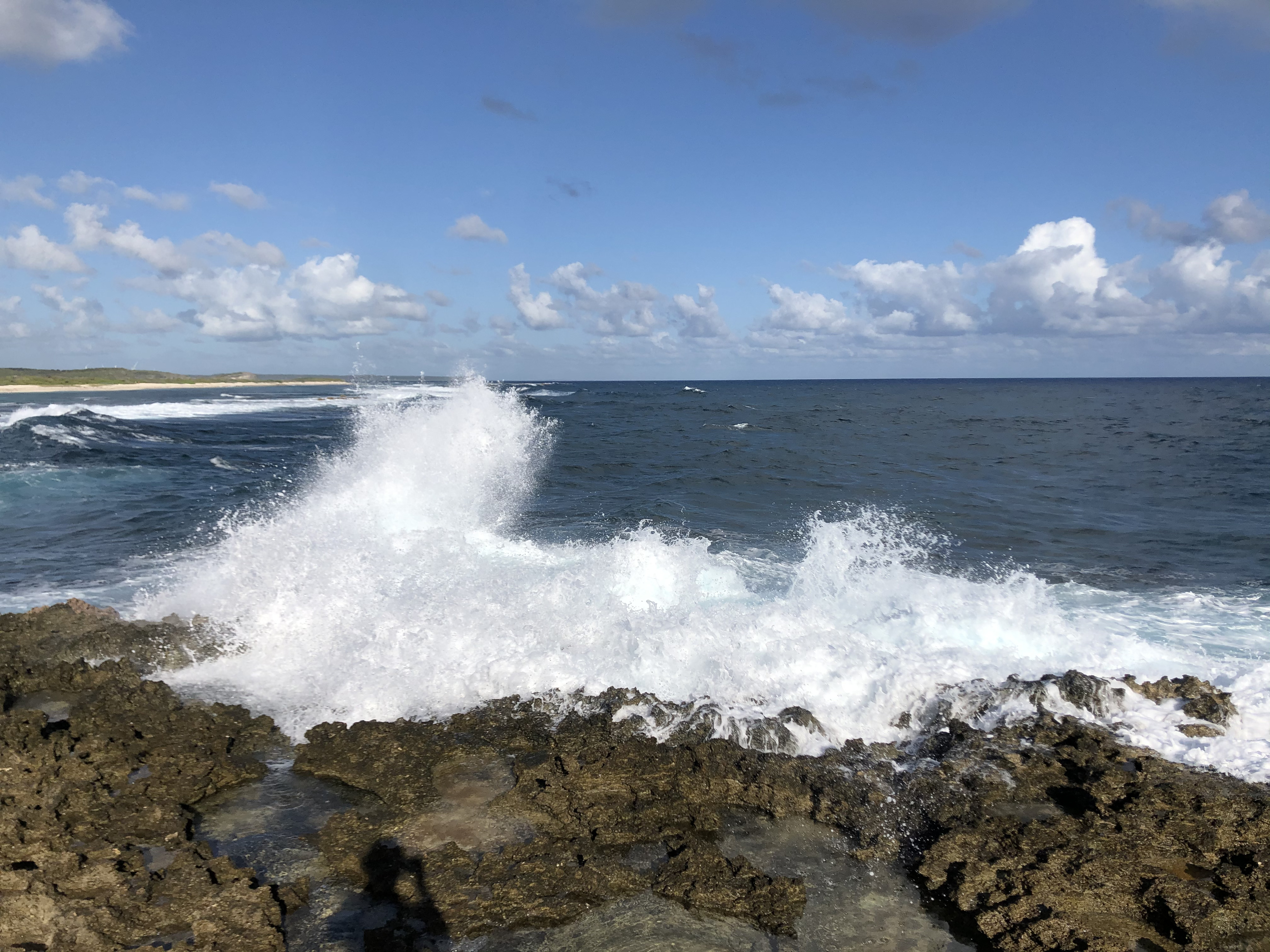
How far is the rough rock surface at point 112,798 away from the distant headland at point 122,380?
90.1 meters

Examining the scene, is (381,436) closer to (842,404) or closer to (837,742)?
(837,742)

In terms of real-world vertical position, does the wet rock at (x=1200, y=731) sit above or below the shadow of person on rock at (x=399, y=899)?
above

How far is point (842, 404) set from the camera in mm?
70875

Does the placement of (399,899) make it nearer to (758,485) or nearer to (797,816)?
(797,816)

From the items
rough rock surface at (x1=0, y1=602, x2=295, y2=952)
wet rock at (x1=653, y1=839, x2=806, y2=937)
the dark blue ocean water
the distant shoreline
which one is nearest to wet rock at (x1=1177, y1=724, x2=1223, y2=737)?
wet rock at (x1=653, y1=839, x2=806, y2=937)

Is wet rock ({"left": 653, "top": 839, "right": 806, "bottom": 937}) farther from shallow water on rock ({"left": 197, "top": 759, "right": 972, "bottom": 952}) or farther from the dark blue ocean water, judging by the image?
the dark blue ocean water

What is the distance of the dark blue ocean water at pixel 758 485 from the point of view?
12805 millimetres

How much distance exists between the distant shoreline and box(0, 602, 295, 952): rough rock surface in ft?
292

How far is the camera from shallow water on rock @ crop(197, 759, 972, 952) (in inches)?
167

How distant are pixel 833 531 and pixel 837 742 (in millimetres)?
7367

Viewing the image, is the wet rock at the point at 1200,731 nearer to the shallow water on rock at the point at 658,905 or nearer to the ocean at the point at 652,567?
the ocean at the point at 652,567

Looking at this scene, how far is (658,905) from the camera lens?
4.55 meters

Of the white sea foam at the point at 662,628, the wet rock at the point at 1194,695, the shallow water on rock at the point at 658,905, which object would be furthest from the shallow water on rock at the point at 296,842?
the wet rock at the point at 1194,695

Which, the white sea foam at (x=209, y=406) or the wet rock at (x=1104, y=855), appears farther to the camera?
the white sea foam at (x=209, y=406)
